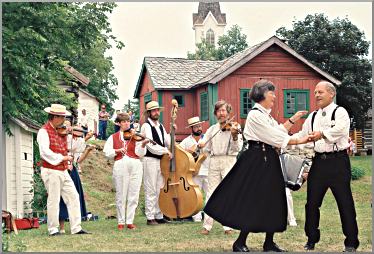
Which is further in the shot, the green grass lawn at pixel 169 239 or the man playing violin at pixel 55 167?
the man playing violin at pixel 55 167

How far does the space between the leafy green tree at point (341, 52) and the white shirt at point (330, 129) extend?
86.2ft

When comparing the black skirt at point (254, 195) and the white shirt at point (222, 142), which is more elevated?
the white shirt at point (222, 142)

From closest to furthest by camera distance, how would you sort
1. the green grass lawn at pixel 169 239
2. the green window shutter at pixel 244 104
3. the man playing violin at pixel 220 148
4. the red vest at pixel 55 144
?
the green grass lawn at pixel 169 239 → the red vest at pixel 55 144 → the man playing violin at pixel 220 148 → the green window shutter at pixel 244 104

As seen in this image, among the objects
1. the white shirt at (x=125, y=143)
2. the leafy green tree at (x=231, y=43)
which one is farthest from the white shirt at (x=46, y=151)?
the leafy green tree at (x=231, y=43)

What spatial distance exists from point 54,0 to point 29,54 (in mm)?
1224

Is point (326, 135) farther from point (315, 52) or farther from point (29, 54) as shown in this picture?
point (315, 52)

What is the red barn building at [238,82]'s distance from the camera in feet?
93.6

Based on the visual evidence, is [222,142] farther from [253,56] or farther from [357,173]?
[253,56]

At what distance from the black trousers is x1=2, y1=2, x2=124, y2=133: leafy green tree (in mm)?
6442

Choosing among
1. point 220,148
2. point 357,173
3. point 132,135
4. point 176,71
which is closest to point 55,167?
point 132,135

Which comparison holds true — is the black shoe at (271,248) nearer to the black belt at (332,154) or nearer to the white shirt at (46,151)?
the black belt at (332,154)

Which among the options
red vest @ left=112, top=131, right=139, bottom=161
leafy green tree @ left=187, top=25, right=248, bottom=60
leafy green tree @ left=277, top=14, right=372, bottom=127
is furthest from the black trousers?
leafy green tree @ left=187, top=25, right=248, bottom=60

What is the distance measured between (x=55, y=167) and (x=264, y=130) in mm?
3587

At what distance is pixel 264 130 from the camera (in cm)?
832
